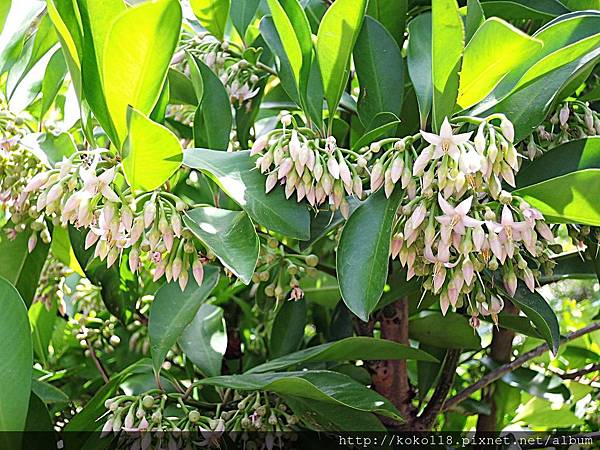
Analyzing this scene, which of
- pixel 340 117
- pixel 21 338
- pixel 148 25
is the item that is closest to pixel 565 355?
pixel 340 117

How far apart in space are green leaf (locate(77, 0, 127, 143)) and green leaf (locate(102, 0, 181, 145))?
0.13 feet

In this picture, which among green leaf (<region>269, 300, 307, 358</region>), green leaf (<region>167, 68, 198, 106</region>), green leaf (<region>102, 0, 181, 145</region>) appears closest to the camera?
green leaf (<region>102, 0, 181, 145</region>)

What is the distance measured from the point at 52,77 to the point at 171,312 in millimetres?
441

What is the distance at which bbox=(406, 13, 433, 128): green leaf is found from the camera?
2.97 feet

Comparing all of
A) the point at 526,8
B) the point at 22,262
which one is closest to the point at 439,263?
the point at 526,8

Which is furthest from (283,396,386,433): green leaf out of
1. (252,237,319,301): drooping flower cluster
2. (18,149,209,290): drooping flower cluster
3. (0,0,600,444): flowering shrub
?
(18,149,209,290): drooping flower cluster

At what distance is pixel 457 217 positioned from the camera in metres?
0.78

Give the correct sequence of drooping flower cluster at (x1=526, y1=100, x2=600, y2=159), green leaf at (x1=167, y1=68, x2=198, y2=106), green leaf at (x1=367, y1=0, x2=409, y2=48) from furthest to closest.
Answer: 1. green leaf at (x1=167, y1=68, x2=198, y2=106)
2. green leaf at (x1=367, y1=0, x2=409, y2=48)
3. drooping flower cluster at (x1=526, y1=100, x2=600, y2=159)

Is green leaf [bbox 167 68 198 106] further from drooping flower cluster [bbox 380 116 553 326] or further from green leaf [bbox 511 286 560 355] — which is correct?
green leaf [bbox 511 286 560 355]

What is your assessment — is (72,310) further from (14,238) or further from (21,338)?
(21,338)

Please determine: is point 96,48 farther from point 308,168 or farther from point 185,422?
point 185,422

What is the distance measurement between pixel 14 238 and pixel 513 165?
2.80 feet

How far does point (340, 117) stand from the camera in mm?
1339

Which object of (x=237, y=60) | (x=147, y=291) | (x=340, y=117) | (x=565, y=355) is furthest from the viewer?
(x=565, y=355)
